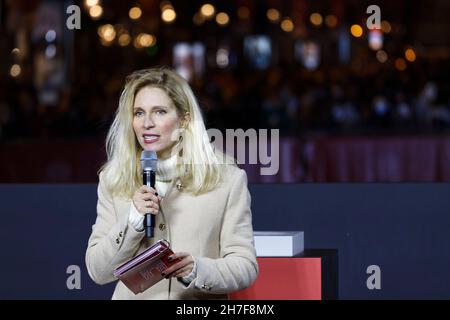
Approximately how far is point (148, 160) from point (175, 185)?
0.41 m

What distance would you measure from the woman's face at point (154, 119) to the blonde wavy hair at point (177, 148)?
24 mm

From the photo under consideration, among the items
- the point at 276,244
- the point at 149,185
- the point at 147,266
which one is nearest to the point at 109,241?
the point at 147,266

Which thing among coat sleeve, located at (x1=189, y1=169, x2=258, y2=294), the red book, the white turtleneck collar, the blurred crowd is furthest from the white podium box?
the blurred crowd

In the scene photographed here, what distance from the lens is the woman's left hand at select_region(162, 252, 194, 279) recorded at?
15.4 ft

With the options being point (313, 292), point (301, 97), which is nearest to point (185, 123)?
point (313, 292)

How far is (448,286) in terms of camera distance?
669 cm

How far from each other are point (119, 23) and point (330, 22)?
7116 mm

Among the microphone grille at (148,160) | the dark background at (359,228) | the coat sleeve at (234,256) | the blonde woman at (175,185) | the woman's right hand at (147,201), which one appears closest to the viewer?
the woman's right hand at (147,201)

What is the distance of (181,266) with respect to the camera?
4.70m

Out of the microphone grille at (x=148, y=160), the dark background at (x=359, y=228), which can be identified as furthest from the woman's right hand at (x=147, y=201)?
the dark background at (x=359, y=228)

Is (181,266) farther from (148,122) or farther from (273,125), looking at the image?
(273,125)

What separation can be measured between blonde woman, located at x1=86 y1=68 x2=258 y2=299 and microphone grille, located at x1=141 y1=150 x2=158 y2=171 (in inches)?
8.9

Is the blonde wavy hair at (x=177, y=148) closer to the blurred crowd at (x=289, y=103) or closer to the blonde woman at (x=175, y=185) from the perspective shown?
the blonde woman at (x=175, y=185)

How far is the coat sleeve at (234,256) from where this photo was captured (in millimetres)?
4789
